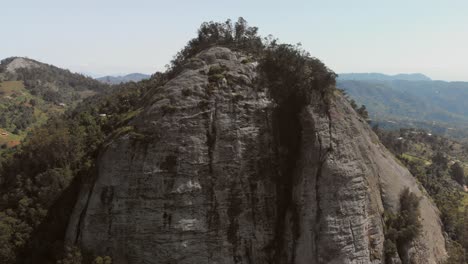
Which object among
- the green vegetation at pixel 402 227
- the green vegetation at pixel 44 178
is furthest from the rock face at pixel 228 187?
the green vegetation at pixel 44 178

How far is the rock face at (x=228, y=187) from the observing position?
33094 mm

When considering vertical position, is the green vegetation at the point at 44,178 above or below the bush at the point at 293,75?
below

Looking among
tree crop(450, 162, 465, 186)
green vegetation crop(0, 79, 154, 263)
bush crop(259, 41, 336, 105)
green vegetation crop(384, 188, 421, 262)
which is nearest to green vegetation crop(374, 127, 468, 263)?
tree crop(450, 162, 465, 186)

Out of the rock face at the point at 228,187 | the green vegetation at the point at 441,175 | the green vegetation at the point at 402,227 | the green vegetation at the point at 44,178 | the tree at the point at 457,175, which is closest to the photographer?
the rock face at the point at 228,187

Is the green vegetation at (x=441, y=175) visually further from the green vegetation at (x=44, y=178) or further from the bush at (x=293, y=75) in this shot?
the green vegetation at (x=44, y=178)

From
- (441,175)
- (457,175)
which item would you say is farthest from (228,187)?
(457,175)

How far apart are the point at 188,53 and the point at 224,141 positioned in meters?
20.8

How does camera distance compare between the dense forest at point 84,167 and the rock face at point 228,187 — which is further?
the dense forest at point 84,167

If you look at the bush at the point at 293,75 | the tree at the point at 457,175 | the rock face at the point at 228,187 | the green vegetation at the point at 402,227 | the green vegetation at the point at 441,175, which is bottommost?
the tree at the point at 457,175

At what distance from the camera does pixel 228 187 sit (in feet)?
115

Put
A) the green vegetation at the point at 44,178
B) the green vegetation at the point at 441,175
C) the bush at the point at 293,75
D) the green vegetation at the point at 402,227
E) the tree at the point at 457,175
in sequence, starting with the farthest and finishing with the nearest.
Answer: the tree at the point at 457,175 < the green vegetation at the point at 441,175 < the bush at the point at 293,75 < the green vegetation at the point at 44,178 < the green vegetation at the point at 402,227

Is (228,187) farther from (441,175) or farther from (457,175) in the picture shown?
(457,175)

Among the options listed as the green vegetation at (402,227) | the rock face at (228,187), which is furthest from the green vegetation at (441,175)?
the rock face at (228,187)

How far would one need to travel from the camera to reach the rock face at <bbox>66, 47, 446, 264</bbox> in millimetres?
33094
